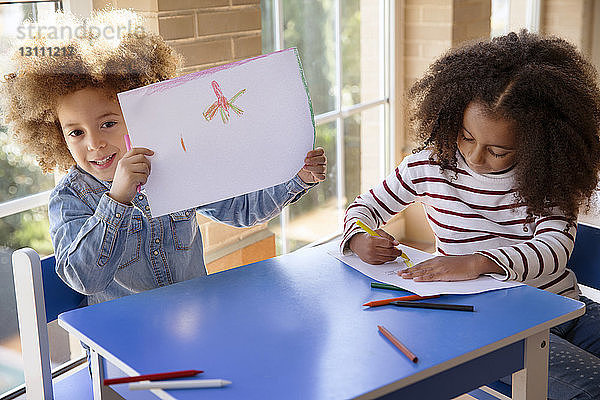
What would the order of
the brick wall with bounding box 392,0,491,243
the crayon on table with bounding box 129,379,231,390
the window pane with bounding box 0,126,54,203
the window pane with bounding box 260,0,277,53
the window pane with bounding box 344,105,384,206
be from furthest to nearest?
the brick wall with bounding box 392,0,491,243 < the window pane with bounding box 344,105,384,206 < the window pane with bounding box 260,0,277,53 < the window pane with bounding box 0,126,54,203 < the crayon on table with bounding box 129,379,231,390

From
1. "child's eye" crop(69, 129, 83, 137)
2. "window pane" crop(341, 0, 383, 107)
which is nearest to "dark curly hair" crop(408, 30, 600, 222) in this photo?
"child's eye" crop(69, 129, 83, 137)

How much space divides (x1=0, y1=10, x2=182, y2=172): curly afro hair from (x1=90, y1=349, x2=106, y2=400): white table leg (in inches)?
22.9

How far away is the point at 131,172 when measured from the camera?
1.26 metres

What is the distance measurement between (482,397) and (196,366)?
0.67 metres

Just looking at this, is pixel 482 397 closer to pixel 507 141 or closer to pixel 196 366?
pixel 507 141

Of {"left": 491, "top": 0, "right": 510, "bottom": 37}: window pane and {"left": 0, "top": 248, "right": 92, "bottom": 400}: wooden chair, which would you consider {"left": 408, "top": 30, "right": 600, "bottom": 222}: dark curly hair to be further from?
{"left": 491, "top": 0, "right": 510, "bottom": 37}: window pane

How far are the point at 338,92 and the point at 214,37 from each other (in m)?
0.91

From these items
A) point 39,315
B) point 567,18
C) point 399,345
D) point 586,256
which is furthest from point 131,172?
point 567,18

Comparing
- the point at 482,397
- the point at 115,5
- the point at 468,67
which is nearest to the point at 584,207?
the point at 468,67

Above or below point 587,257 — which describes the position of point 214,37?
above

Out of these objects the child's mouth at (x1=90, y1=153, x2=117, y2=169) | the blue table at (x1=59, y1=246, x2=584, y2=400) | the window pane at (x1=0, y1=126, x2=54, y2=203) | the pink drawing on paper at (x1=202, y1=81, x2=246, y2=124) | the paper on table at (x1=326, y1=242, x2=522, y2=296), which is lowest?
the paper on table at (x1=326, y1=242, x2=522, y2=296)

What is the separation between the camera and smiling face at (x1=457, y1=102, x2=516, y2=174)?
1.51 meters

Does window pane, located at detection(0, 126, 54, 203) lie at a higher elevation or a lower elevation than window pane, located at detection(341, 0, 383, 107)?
lower

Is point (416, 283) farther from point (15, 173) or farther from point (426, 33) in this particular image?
point (426, 33)
